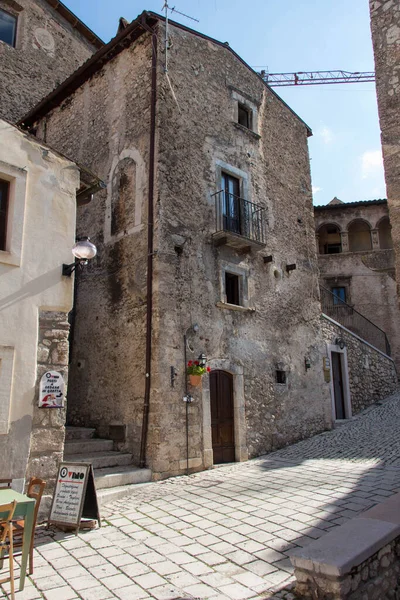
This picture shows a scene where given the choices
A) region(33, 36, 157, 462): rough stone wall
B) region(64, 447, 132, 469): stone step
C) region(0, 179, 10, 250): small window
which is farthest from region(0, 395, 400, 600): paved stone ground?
region(0, 179, 10, 250): small window

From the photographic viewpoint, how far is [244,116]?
44.7 ft

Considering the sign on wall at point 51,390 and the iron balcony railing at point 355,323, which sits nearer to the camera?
the sign on wall at point 51,390

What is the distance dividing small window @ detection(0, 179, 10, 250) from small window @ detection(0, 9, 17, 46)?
11.8 meters

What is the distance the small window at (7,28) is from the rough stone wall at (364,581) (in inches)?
716

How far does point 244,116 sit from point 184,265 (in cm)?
587

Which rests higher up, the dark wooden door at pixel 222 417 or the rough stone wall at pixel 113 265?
the rough stone wall at pixel 113 265

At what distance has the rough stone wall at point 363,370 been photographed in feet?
50.1

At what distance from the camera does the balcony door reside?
1189 cm

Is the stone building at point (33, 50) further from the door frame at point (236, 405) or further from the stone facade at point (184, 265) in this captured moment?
the door frame at point (236, 405)

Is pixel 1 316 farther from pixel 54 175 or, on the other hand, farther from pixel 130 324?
pixel 130 324

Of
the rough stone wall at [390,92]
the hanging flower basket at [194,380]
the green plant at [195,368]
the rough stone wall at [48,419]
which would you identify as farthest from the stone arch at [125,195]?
the rough stone wall at [390,92]

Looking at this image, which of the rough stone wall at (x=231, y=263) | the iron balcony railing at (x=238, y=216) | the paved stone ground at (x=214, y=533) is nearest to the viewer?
the paved stone ground at (x=214, y=533)

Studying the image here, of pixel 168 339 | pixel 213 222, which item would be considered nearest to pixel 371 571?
pixel 168 339

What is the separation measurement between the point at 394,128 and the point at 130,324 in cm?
710
